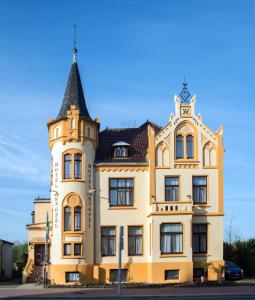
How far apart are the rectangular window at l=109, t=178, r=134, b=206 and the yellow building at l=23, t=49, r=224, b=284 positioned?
0.07m

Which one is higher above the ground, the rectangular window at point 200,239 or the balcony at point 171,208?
the balcony at point 171,208

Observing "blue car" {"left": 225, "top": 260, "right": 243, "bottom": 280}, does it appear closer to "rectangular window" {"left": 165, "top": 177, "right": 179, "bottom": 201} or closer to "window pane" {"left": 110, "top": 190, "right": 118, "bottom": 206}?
"rectangular window" {"left": 165, "top": 177, "right": 179, "bottom": 201}

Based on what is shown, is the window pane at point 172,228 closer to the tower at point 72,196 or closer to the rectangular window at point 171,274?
the rectangular window at point 171,274

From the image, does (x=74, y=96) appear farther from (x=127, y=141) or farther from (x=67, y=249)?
(x=67, y=249)

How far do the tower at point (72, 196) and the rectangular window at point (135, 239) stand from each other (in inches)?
110

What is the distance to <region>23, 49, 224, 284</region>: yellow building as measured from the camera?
44062 mm

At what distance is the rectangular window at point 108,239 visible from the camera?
4541 centimetres

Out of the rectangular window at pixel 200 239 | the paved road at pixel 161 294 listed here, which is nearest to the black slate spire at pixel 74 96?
the rectangular window at pixel 200 239

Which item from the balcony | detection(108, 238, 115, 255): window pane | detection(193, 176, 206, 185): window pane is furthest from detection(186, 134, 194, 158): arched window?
detection(108, 238, 115, 255): window pane

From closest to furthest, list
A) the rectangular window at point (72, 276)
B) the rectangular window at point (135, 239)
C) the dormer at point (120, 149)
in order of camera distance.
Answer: the rectangular window at point (72, 276), the rectangular window at point (135, 239), the dormer at point (120, 149)

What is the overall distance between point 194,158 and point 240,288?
11.5 metres

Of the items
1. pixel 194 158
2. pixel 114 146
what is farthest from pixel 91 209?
pixel 194 158

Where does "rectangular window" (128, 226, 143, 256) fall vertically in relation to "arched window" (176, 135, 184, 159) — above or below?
below

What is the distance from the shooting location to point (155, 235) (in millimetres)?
43438
